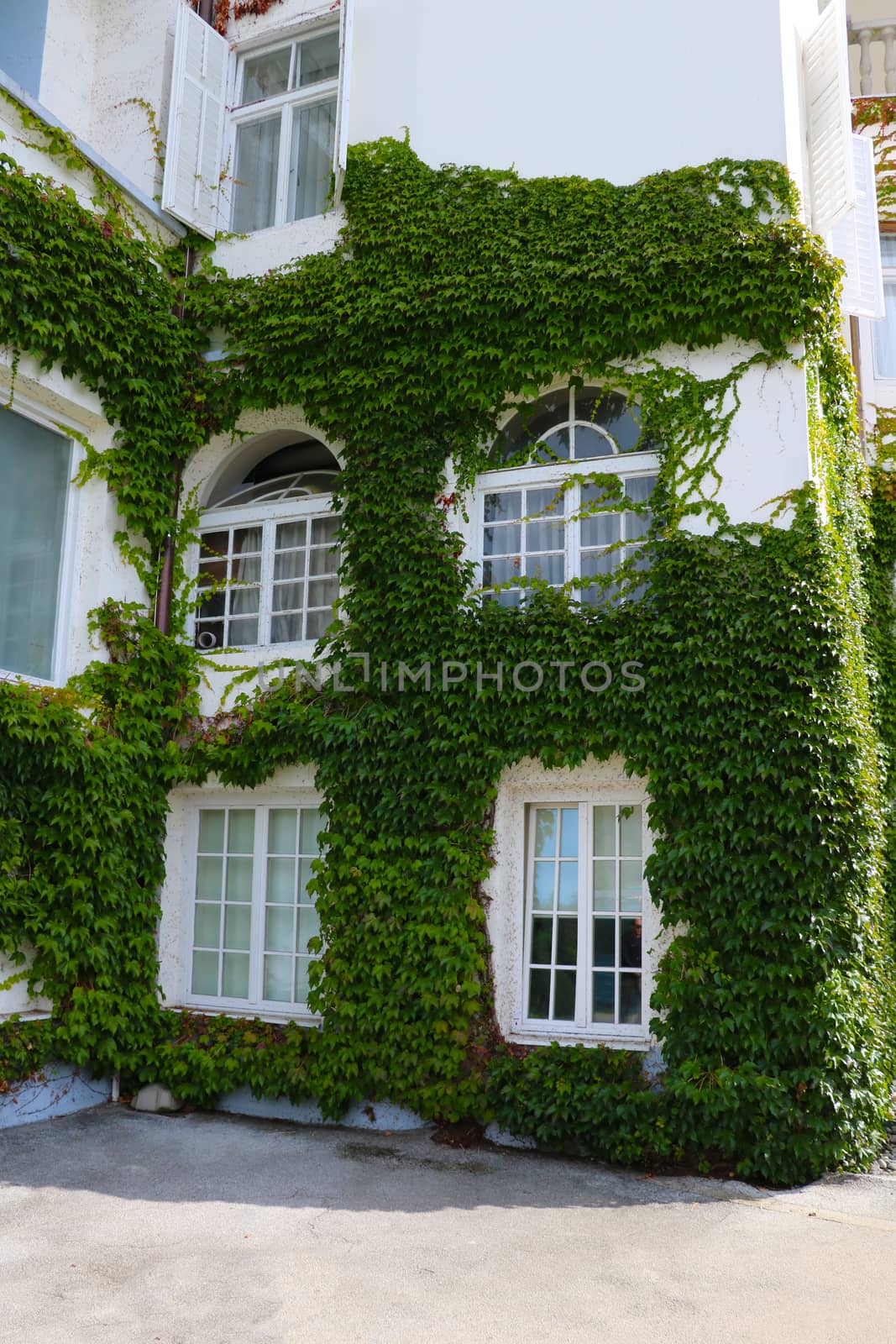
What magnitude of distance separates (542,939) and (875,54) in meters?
9.08

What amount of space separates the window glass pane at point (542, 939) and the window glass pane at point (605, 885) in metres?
0.37

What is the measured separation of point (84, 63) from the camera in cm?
1003

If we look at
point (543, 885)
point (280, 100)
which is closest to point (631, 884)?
point (543, 885)

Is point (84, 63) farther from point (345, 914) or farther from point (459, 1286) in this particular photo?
point (459, 1286)

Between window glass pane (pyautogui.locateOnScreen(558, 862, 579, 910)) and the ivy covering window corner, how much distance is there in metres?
0.12

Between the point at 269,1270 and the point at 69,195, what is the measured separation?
7241 mm

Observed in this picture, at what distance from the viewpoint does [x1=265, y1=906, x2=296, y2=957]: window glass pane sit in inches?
332

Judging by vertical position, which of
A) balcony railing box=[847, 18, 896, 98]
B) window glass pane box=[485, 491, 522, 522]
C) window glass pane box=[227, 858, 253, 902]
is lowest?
window glass pane box=[227, 858, 253, 902]

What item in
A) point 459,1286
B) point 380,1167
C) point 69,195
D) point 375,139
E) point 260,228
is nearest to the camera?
point 459,1286

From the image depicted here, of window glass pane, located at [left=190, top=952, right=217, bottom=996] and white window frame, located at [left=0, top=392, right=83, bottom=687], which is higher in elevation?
white window frame, located at [left=0, top=392, right=83, bottom=687]

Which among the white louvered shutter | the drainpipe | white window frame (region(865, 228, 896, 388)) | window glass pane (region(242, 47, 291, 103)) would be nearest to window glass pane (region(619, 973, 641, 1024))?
the drainpipe

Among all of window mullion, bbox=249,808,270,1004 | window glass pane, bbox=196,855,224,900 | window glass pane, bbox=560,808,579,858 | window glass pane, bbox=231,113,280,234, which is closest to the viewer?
window glass pane, bbox=560,808,579,858

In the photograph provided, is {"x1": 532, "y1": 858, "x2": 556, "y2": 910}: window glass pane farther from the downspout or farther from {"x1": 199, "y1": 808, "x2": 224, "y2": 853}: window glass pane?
the downspout

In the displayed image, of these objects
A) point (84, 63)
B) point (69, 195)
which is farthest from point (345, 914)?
point (84, 63)
